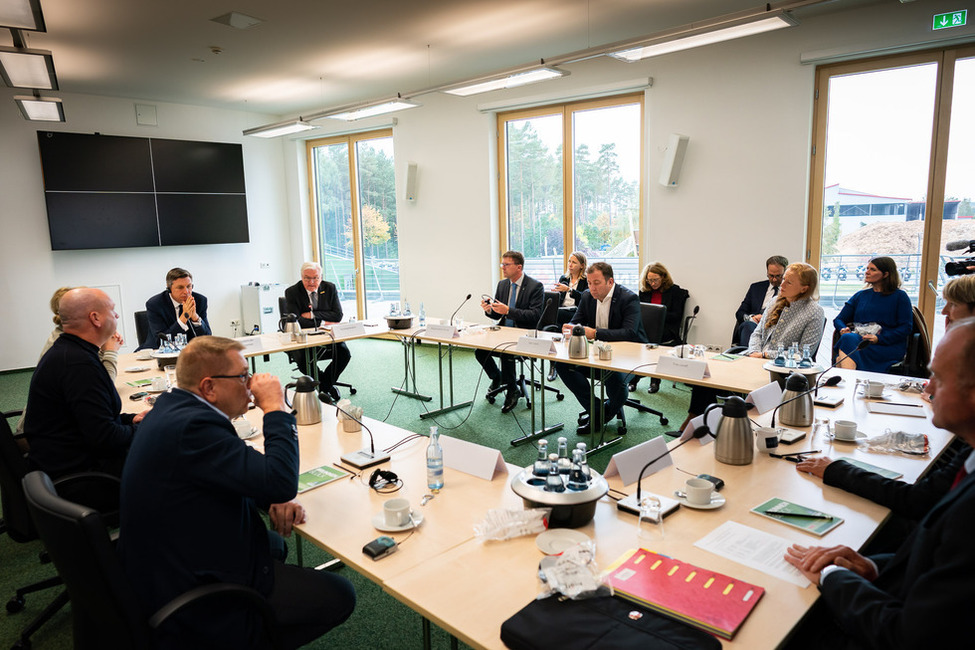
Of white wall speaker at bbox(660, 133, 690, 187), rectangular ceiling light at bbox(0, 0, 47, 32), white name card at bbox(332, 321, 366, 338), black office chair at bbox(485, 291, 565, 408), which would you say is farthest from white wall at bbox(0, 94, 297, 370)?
white wall speaker at bbox(660, 133, 690, 187)

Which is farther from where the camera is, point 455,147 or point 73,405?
point 455,147

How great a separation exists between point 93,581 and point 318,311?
4785mm

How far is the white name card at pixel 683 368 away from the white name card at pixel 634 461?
54.2 inches

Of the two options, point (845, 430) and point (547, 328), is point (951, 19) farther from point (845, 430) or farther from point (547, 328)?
point (845, 430)

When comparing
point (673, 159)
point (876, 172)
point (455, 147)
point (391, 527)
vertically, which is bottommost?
point (391, 527)

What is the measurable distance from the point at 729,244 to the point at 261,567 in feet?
16.9

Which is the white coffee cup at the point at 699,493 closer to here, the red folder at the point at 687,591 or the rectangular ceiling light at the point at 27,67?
the red folder at the point at 687,591

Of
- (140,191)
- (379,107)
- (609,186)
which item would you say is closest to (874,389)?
(609,186)

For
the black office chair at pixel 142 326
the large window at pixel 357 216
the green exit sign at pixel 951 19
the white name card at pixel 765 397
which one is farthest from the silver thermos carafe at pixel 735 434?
the large window at pixel 357 216

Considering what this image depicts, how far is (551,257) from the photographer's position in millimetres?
7156

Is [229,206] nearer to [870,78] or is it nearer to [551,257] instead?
[551,257]

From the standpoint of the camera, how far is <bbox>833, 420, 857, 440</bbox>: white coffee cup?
2.35 metres

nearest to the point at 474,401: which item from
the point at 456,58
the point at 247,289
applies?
the point at 456,58

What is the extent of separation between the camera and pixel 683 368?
11.6ft
